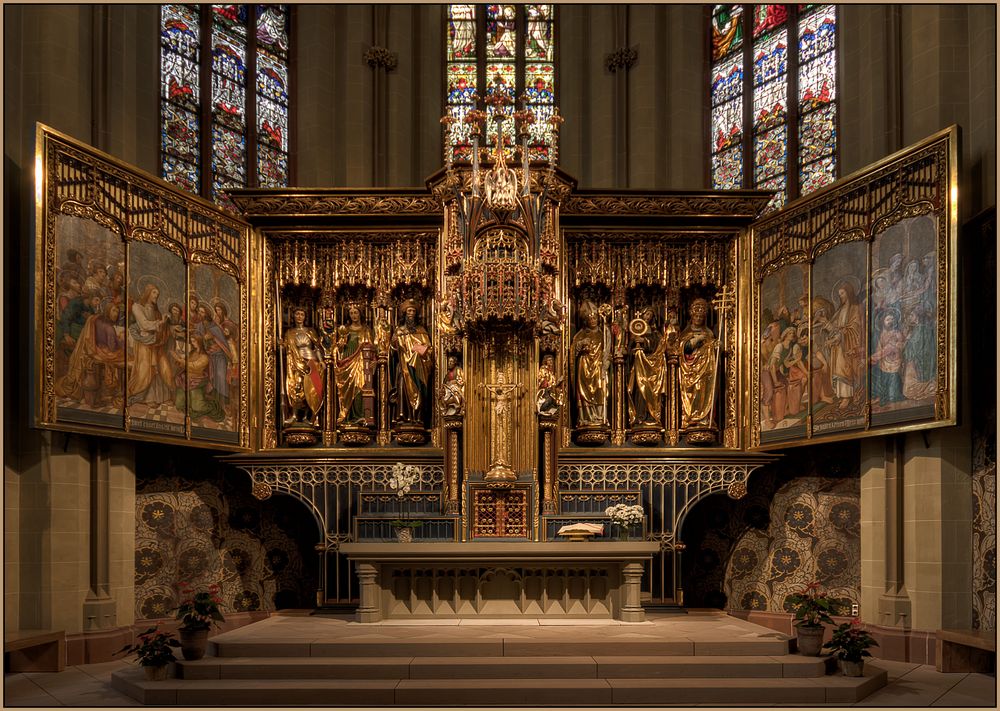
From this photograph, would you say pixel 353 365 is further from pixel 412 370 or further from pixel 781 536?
pixel 781 536

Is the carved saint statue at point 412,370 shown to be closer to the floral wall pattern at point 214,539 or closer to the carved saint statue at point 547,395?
the carved saint statue at point 547,395

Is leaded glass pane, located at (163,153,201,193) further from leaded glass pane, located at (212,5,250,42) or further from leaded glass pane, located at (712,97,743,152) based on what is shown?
leaded glass pane, located at (712,97,743,152)

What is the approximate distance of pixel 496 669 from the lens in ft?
33.9

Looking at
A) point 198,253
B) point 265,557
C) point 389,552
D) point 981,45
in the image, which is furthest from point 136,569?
point 981,45

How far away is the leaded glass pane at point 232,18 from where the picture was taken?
17.2 m

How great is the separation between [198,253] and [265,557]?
4751 millimetres

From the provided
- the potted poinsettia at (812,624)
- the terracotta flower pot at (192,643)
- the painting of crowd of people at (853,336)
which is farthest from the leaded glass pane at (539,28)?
the terracotta flower pot at (192,643)

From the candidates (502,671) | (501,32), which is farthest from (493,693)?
(501,32)

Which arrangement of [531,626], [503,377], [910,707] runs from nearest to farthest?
[910,707] → [531,626] → [503,377]

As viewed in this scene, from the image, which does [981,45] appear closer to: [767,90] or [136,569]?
[767,90]

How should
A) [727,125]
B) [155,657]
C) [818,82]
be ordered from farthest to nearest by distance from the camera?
[727,125] → [818,82] → [155,657]

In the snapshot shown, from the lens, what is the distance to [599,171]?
18.2 m

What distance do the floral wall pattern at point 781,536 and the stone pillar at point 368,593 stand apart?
202 inches

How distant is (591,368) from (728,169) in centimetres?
515
